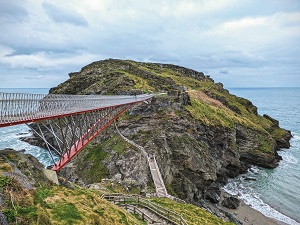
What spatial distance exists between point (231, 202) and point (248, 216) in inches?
174

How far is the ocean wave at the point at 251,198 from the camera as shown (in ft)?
152

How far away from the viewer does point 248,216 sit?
154ft

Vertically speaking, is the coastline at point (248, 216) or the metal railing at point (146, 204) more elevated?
the metal railing at point (146, 204)

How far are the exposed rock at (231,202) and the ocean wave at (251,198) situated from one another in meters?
2.76

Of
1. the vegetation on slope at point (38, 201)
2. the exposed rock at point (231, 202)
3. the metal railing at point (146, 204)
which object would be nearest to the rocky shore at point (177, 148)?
the exposed rock at point (231, 202)

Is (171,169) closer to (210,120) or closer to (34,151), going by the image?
(210,120)

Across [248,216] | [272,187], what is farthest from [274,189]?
[248,216]

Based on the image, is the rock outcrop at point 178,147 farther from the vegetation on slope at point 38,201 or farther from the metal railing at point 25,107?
the vegetation on slope at point 38,201

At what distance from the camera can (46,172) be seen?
18406 mm

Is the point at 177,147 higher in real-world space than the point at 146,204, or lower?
higher

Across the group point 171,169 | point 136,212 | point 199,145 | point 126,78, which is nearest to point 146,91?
point 126,78

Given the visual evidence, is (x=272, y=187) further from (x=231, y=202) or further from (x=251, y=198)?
(x=231, y=202)

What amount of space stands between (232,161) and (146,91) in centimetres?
3771

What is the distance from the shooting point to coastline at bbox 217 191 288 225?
147ft
